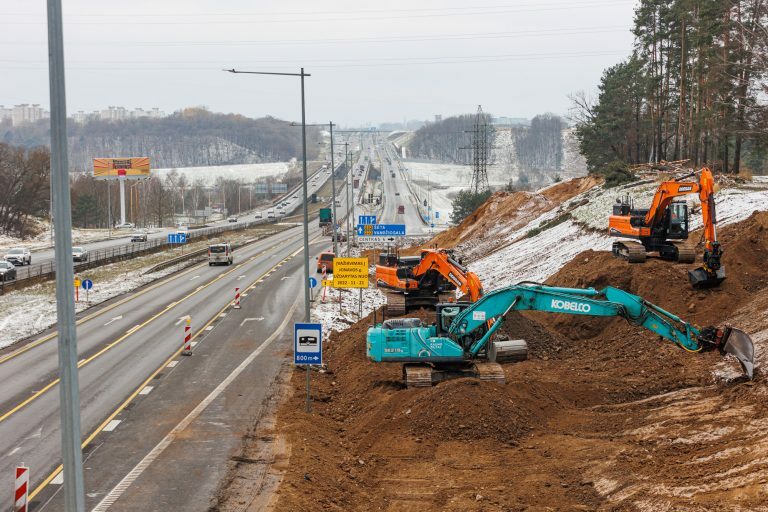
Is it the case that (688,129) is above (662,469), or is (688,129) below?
above

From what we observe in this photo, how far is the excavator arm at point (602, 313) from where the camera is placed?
20734mm

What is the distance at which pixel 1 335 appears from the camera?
126 ft

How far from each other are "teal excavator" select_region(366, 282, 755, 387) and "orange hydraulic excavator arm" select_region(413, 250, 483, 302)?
478 centimetres

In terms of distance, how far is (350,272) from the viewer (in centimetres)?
3538

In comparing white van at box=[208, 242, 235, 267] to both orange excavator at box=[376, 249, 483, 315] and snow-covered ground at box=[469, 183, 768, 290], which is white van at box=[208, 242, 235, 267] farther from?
orange excavator at box=[376, 249, 483, 315]

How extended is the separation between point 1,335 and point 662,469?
1266 inches

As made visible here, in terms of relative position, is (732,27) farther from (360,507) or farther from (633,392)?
(360,507)

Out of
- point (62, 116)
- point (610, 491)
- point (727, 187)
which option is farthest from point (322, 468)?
point (727, 187)

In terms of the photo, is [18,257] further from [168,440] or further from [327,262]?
[168,440]

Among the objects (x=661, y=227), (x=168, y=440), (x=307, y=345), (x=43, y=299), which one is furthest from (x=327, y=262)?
(x=168, y=440)

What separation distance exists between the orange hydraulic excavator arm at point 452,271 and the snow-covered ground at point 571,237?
9.37m

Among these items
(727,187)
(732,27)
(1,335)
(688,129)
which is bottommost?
(1,335)

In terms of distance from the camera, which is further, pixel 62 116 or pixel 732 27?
pixel 732 27

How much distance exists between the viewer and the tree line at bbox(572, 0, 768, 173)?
183 ft
